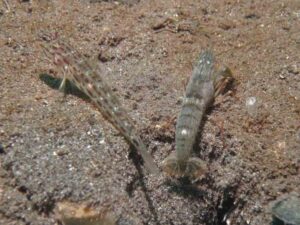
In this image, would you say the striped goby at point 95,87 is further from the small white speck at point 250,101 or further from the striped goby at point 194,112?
the small white speck at point 250,101

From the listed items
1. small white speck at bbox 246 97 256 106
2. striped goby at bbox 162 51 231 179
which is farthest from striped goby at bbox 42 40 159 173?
small white speck at bbox 246 97 256 106

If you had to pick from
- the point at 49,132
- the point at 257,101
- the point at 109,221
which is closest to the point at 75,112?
the point at 49,132

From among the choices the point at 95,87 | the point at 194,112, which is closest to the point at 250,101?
the point at 194,112

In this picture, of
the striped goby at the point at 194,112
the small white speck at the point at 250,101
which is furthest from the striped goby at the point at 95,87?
the small white speck at the point at 250,101

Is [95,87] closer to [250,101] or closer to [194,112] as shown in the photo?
[194,112]

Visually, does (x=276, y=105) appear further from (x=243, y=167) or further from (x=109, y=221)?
(x=109, y=221)

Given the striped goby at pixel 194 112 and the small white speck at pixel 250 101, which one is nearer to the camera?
the striped goby at pixel 194 112
